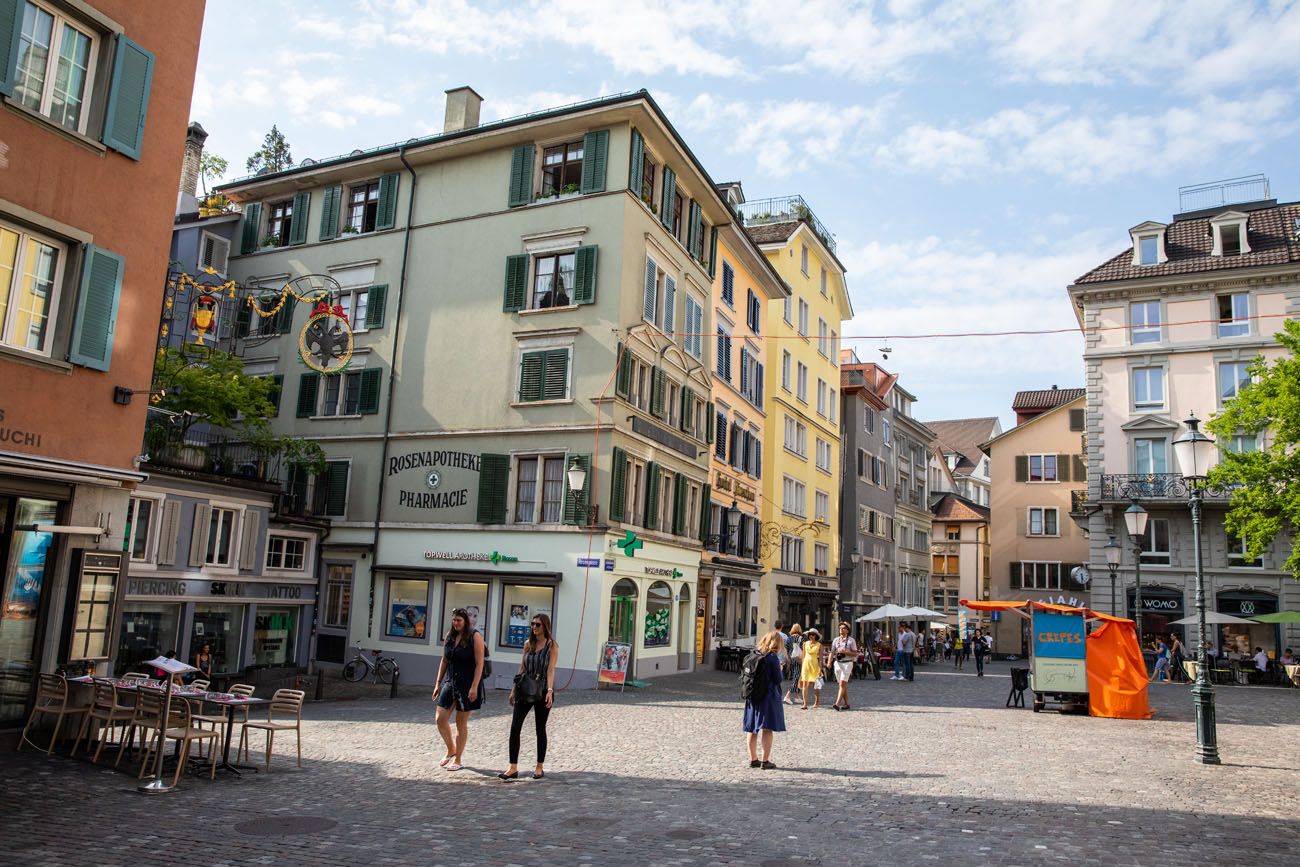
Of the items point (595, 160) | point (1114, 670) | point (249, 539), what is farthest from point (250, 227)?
point (1114, 670)

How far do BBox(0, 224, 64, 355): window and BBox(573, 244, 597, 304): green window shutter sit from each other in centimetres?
1498

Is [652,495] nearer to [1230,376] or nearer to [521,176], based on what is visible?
[521,176]

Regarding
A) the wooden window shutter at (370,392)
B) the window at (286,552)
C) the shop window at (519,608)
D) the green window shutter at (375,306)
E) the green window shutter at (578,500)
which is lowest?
the shop window at (519,608)

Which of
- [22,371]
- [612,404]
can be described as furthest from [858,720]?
[22,371]

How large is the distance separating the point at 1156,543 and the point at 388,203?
33.3 meters

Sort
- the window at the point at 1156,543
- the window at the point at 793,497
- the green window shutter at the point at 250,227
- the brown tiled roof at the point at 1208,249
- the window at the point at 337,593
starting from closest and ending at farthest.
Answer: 1. the window at the point at 337,593
2. the green window shutter at the point at 250,227
3. the brown tiled roof at the point at 1208,249
4. the window at the point at 1156,543
5. the window at the point at 793,497

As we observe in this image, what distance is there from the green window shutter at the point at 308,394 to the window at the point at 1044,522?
136 ft

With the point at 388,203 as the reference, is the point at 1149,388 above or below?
below

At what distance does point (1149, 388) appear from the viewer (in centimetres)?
4259

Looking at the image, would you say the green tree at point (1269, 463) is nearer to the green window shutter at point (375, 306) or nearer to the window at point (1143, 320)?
the window at point (1143, 320)

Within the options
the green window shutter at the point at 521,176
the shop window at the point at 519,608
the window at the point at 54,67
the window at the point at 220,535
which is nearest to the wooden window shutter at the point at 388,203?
the green window shutter at the point at 521,176

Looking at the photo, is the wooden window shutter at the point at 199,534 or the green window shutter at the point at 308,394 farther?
the green window shutter at the point at 308,394

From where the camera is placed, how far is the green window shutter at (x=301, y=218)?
1277 inches

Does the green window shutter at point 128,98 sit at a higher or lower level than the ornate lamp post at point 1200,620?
higher
